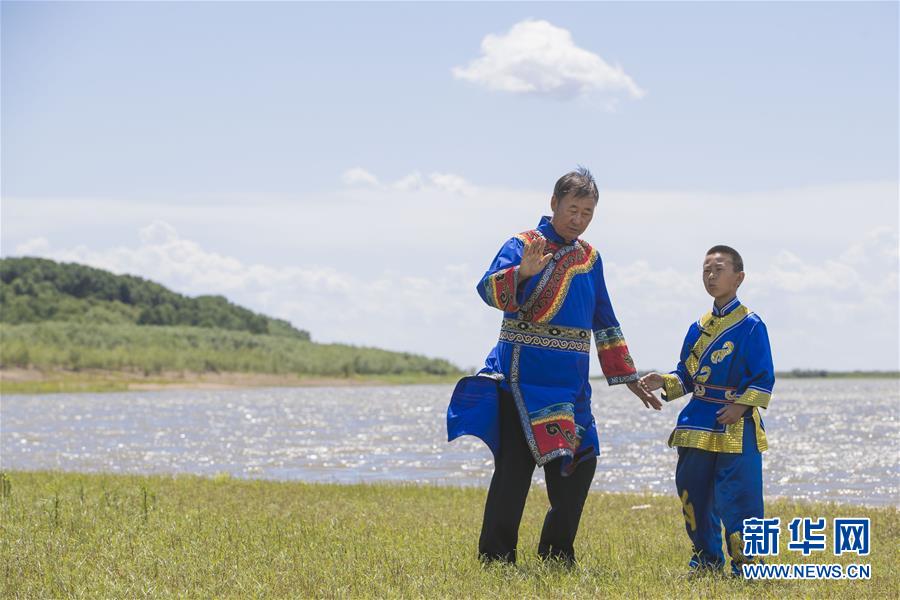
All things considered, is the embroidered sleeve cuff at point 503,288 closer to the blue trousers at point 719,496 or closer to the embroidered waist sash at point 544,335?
the embroidered waist sash at point 544,335

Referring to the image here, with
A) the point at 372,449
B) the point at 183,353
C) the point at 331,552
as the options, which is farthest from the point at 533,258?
the point at 183,353

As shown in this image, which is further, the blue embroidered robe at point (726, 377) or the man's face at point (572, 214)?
the blue embroidered robe at point (726, 377)

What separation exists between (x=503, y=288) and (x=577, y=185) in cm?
81

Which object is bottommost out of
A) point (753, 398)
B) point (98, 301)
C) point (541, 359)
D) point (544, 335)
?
point (753, 398)

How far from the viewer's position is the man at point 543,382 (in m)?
6.70

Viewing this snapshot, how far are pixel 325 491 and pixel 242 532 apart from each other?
4.89 meters

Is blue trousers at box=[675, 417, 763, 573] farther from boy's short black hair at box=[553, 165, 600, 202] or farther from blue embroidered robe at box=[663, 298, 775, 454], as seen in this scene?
boy's short black hair at box=[553, 165, 600, 202]

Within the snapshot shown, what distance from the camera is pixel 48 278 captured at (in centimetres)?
12638

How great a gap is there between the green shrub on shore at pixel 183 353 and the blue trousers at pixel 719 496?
7234 cm

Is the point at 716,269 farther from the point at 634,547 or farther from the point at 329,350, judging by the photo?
the point at 329,350

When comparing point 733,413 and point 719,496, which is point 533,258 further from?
point 719,496

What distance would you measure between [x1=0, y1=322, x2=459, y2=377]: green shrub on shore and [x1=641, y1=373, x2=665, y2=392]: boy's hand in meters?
72.1

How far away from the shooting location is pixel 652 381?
7254mm

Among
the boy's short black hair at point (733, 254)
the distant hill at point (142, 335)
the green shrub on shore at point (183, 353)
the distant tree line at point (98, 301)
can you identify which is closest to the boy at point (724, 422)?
the boy's short black hair at point (733, 254)
